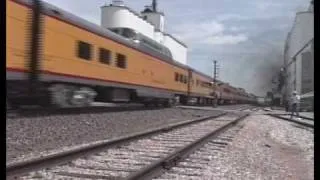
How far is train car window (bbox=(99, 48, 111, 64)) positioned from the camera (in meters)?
19.0

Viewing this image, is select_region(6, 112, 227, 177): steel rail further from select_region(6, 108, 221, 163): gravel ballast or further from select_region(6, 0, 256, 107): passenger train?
select_region(6, 0, 256, 107): passenger train

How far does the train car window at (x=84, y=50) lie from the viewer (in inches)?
664

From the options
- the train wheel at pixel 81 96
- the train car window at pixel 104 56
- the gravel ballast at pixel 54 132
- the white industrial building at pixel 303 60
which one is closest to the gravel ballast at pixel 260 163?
the gravel ballast at pixel 54 132

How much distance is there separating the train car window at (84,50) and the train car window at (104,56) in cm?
123

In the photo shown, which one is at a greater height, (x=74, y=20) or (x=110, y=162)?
(x=74, y=20)

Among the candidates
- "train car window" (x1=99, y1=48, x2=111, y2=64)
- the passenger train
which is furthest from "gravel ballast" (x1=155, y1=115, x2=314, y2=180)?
"train car window" (x1=99, y1=48, x2=111, y2=64)

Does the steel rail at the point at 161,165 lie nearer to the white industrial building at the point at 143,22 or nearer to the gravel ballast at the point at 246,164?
the gravel ballast at the point at 246,164

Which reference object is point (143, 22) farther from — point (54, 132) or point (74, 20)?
point (54, 132)

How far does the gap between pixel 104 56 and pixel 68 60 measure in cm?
355

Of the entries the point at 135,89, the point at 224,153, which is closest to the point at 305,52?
the point at 135,89

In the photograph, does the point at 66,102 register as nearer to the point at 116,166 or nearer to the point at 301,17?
the point at 116,166

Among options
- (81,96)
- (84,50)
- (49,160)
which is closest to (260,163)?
(49,160)

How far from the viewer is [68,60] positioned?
16.0 metres

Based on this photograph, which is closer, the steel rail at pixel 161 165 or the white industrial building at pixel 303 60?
the steel rail at pixel 161 165
